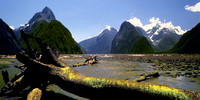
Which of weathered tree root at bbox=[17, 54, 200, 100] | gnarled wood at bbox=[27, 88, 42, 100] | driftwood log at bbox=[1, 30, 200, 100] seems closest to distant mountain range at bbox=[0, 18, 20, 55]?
driftwood log at bbox=[1, 30, 200, 100]

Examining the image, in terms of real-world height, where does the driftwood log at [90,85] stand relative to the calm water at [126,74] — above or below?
above

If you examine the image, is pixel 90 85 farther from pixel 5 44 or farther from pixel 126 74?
pixel 5 44

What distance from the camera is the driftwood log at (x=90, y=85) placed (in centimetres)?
246

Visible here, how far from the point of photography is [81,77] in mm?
3225

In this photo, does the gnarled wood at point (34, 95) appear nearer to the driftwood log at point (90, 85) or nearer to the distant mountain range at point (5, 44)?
the driftwood log at point (90, 85)

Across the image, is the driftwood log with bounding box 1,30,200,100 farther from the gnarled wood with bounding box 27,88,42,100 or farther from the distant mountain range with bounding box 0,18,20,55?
the distant mountain range with bounding box 0,18,20,55

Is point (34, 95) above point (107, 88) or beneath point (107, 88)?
beneath

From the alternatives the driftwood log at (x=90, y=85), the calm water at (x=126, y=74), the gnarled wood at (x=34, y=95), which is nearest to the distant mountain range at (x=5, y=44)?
the calm water at (x=126, y=74)

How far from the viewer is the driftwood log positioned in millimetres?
2457

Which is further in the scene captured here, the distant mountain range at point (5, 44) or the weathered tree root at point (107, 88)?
the distant mountain range at point (5, 44)

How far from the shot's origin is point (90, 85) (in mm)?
2945

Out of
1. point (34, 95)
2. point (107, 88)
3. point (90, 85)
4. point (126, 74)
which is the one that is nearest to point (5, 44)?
point (126, 74)

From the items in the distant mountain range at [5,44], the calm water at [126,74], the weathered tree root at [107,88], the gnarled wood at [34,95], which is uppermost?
the distant mountain range at [5,44]

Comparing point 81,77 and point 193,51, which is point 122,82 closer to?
point 81,77
